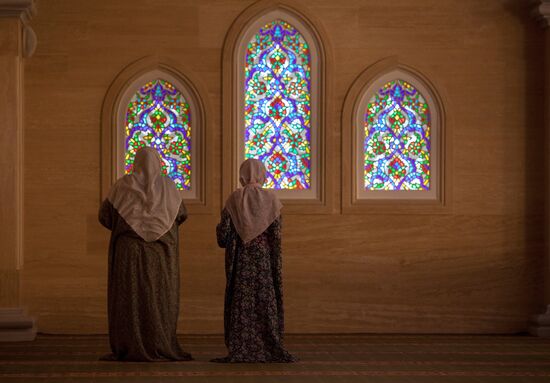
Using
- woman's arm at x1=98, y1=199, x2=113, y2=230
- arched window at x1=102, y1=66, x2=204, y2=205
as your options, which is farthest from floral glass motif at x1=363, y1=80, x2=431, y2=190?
woman's arm at x1=98, y1=199, x2=113, y2=230

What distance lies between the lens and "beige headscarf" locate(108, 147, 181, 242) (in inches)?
287

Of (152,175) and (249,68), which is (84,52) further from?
(152,175)

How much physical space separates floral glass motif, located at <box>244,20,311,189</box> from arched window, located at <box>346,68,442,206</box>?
0.54 metres

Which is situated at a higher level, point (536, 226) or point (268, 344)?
point (536, 226)

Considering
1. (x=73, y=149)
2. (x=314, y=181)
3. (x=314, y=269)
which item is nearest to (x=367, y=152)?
(x=314, y=181)

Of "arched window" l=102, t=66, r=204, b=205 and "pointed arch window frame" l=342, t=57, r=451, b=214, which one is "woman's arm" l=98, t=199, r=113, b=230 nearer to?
"arched window" l=102, t=66, r=204, b=205

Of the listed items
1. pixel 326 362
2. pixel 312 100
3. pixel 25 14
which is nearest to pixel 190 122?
pixel 312 100

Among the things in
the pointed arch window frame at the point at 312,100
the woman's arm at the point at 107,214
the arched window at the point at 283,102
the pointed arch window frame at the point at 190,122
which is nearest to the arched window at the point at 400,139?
the pointed arch window frame at the point at 312,100

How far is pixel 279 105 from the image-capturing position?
30.8 ft

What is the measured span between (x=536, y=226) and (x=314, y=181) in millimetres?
2032

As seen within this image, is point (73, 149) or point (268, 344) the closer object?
point (268, 344)

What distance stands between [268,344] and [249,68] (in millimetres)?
2951

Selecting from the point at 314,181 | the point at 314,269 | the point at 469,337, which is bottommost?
the point at 469,337

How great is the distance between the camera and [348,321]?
9.31 metres
